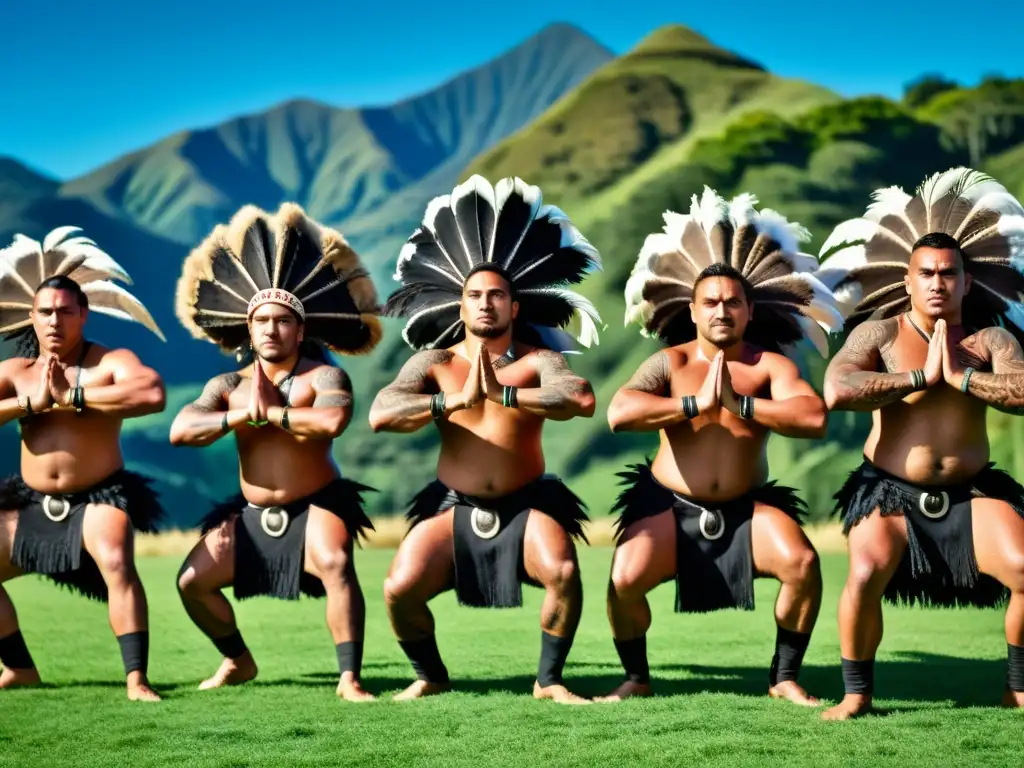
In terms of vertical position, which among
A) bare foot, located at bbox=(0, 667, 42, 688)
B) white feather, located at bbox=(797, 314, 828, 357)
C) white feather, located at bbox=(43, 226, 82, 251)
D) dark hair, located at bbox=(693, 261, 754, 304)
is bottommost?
bare foot, located at bbox=(0, 667, 42, 688)

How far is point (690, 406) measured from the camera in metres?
4.71

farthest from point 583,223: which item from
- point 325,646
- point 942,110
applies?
point 325,646

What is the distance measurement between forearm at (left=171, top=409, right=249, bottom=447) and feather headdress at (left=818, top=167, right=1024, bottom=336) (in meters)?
2.25

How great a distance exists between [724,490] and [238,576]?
6.19ft

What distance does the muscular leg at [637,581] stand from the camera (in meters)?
4.89

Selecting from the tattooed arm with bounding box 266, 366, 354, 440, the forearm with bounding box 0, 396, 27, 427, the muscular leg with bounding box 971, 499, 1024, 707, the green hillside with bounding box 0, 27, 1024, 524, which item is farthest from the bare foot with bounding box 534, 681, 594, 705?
the green hillside with bounding box 0, 27, 1024, 524

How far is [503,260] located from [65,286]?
175 cm

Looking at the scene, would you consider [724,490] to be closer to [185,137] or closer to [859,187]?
[859,187]

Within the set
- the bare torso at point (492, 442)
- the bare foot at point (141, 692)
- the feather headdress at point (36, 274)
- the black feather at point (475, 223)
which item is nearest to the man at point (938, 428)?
the bare torso at point (492, 442)

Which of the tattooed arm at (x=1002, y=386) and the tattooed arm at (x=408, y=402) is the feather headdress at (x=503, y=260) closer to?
the tattooed arm at (x=408, y=402)

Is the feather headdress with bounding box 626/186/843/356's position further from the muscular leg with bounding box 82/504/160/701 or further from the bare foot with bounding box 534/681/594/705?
the muscular leg with bounding box 82/504/160/701

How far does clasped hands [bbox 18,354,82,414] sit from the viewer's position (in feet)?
17.0

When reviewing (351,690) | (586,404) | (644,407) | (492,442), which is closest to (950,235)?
(644,407)

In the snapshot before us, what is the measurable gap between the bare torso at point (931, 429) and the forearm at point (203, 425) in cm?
233
